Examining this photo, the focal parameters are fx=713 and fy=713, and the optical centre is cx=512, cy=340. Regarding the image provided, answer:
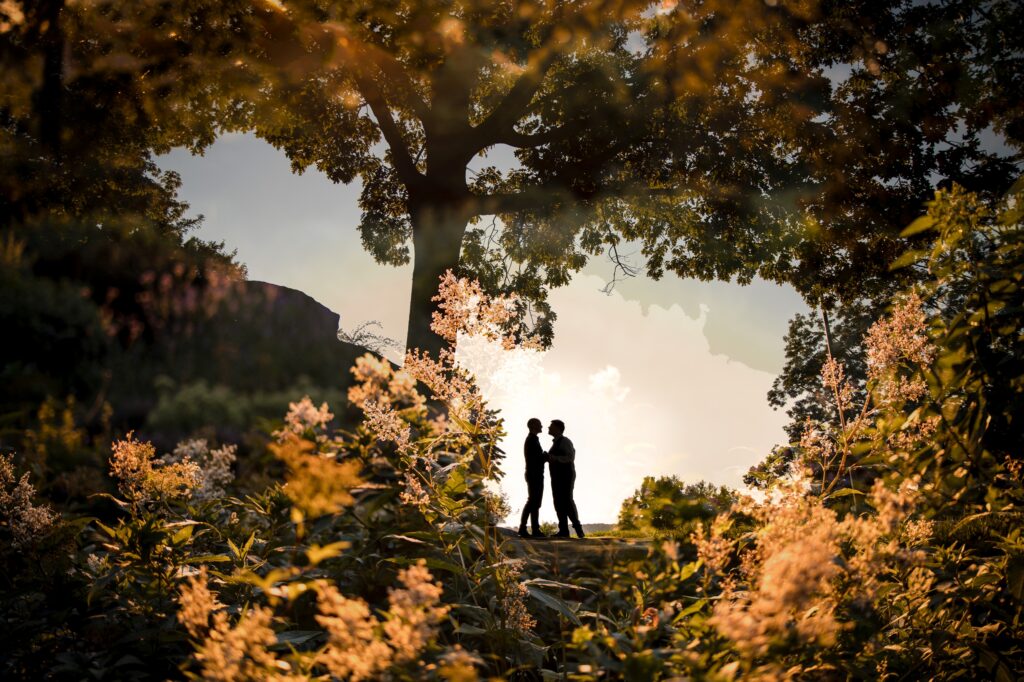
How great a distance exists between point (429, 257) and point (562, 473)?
617cm

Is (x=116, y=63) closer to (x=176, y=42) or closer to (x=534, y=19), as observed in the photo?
(x=176, y=42)

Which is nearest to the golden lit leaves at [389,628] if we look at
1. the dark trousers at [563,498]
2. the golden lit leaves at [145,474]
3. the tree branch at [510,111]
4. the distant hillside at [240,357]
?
the golden lit leaves at [145,474]

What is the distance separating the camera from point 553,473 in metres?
8.85

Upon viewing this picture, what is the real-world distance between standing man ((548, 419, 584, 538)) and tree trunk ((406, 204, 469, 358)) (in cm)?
473

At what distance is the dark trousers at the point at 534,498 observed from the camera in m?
8.68

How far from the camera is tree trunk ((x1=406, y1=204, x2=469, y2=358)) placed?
13242 millimetres

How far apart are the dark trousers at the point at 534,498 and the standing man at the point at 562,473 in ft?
0.63

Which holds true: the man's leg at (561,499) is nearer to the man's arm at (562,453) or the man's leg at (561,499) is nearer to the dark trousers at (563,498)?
the dark trousers at (563,498)

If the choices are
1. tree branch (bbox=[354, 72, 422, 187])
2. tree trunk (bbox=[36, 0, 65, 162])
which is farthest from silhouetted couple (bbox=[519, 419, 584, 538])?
tree trunk (bbox=[36, 0, 65, 162])

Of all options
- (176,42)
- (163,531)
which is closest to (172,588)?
(163,531)

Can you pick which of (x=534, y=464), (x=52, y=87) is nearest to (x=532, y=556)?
(x=534, y=464)

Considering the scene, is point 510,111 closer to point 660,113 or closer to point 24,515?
point 660,113

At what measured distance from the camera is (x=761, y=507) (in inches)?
80.3

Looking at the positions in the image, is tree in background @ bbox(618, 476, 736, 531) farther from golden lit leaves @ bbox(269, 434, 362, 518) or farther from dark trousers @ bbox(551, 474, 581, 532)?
dark trousers @ bbox(551, 474, 581, 532)
